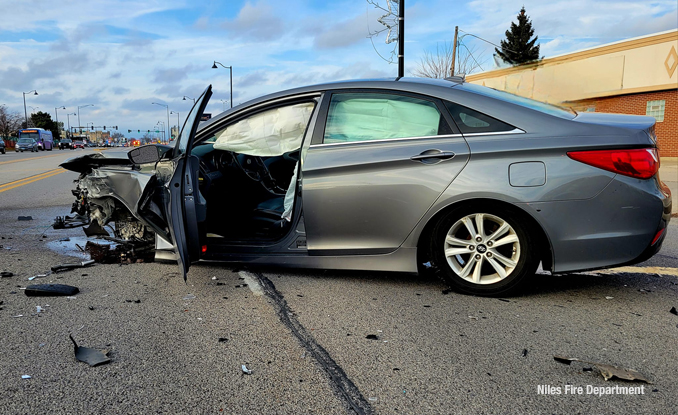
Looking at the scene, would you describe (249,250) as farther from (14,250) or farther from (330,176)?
(14,250)

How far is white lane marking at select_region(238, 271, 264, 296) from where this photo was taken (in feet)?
13.3

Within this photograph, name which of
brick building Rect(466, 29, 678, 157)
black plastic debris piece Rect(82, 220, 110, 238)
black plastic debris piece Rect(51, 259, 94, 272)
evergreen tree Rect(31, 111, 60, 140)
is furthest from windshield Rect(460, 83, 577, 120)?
evergreen tree Rect(31, 111, 60, 140)

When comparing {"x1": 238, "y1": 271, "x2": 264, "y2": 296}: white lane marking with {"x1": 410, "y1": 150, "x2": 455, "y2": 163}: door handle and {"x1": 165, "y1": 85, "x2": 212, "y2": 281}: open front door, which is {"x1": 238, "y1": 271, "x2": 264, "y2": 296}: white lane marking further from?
{"x1": 410, "y1": 150, "x2": 455, "y2": 163}: door handle

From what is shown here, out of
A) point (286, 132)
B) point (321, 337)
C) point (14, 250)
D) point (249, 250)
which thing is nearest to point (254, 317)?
point (321, 337)

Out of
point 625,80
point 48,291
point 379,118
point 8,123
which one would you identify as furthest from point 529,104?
point 8,123

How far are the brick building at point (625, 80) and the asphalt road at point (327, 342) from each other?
20.7 m

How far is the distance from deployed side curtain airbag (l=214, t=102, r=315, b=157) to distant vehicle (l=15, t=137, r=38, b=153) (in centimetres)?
6057

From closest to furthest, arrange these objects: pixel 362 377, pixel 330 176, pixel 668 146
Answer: pixel 362 377, pixel 330 176, pixel 668 146

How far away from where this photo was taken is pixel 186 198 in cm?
414

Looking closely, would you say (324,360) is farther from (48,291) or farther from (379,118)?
(48,291)

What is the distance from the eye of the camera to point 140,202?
4.18 meters

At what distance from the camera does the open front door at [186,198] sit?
12.5 ft

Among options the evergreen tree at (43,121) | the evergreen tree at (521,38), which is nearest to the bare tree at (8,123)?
the evergreen tree at (43,121)

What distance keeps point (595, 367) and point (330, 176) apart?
2.17 metres
